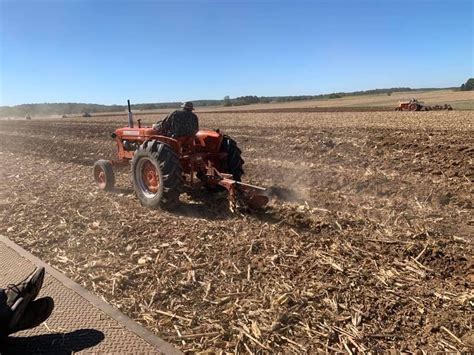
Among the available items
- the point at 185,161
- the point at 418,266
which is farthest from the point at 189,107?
the point at 418,266

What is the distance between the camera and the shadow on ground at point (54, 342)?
3354 mm

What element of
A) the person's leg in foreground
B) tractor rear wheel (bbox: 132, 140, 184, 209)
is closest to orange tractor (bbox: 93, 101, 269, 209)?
tractor rear wheel (bbox: 132, 140, 184, 209)

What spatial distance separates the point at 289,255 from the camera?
4793mm

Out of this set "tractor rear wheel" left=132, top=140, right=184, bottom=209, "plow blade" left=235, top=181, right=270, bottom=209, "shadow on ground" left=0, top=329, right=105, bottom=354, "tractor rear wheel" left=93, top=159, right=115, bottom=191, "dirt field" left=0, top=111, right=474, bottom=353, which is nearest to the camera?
"shadow on ground" left=0, top=329, right=105, bottom=354

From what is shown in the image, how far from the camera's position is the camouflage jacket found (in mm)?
6895

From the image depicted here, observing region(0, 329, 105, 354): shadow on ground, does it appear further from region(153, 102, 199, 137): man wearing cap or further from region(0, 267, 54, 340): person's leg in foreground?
region(153, 102, 199, 137): man wearing cap

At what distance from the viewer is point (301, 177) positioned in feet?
28.7

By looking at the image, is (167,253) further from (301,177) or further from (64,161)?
(64,161)

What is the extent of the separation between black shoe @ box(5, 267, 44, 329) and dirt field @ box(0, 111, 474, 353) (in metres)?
0.79

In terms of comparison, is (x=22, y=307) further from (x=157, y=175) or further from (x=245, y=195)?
(x=157, y=175)

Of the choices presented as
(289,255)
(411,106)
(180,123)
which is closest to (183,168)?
(180,123)

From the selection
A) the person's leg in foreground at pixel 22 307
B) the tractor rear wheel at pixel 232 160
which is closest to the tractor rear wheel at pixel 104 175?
the tractor rear wheel at pixel 232 160

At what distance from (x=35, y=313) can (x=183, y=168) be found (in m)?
3.99

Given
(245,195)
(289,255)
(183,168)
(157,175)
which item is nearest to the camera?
(289,255)
